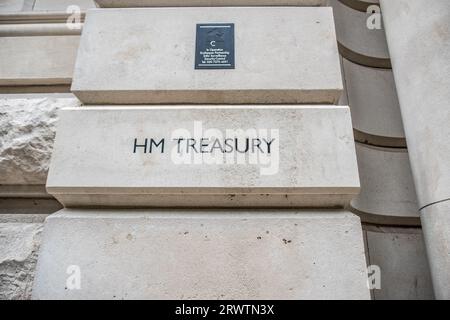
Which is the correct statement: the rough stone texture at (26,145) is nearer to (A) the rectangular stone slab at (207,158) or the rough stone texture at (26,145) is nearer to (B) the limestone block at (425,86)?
(A) the rectangular stone slab at (207,158)

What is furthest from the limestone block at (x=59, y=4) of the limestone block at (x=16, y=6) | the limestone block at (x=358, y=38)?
the limestone block at (x=358, y=38)

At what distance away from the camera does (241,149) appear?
290 centimetres

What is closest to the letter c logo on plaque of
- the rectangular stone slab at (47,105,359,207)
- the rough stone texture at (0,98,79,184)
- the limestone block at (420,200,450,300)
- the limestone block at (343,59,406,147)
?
the rectangular stone slab at (47,105,359,207)

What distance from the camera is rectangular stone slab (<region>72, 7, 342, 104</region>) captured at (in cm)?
317

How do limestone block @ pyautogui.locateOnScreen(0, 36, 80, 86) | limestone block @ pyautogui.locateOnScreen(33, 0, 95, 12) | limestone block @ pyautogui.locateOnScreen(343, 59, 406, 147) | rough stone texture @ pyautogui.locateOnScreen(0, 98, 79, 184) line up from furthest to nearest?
limestone block @ pyautogui.locateOnScreen(33, 0, 95, 12)
limestone block @ pyautogui.locateOnScreen(0, 36, 80, 86)
limestone block @ pyautogui.locateOnScreen(343, 59, 406, 147)
rough stone texture @ pyautogui.locateOnScreen(0, 98, 79, 184)

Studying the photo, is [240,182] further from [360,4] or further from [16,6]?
[16,6]

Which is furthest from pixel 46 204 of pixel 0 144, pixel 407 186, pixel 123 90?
pixel 407 186

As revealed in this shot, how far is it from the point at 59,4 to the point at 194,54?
7.58ft

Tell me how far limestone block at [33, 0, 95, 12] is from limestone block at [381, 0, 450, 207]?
3.50 metres

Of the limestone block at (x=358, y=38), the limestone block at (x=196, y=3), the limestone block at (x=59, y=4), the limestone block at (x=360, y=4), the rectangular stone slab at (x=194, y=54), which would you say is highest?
the limestone block at (x=360, y=4)

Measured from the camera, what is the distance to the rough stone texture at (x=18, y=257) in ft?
9.97

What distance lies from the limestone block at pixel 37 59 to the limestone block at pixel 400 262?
11.4 feet

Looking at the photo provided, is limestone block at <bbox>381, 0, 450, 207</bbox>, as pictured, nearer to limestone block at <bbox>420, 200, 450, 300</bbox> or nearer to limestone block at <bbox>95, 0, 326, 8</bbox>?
limestone block at <bbox>420, 200, 450, 300</bbox>

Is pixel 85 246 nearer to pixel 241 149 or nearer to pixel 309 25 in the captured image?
pixel 241 149
